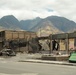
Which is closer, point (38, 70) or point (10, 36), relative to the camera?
point (38, 70)

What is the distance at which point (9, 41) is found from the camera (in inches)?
2859

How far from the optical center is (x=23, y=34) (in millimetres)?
85938

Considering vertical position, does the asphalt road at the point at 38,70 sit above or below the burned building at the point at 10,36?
below

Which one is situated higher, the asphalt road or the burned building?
the burned building

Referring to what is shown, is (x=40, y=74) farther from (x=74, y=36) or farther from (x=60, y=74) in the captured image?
(x=74, y=36)

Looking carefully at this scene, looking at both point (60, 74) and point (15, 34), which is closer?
point (60, 74)

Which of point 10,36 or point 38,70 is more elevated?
point 10,36

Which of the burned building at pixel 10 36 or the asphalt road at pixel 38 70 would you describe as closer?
the asphalt road at pixel 38 70

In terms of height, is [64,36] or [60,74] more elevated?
[64,36]

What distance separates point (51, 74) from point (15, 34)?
67.6m

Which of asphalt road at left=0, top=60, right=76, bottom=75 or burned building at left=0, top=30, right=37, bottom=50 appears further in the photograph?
burned building at left=0, top=30, right=37, bottom=50

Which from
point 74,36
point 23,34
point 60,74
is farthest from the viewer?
point 23,34

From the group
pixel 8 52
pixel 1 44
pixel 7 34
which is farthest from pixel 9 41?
pixel 8 52

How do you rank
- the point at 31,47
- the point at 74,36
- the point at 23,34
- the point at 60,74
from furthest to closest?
the point at 23,34, the point at 31,47, the point at 74,36, the point at 60,74
